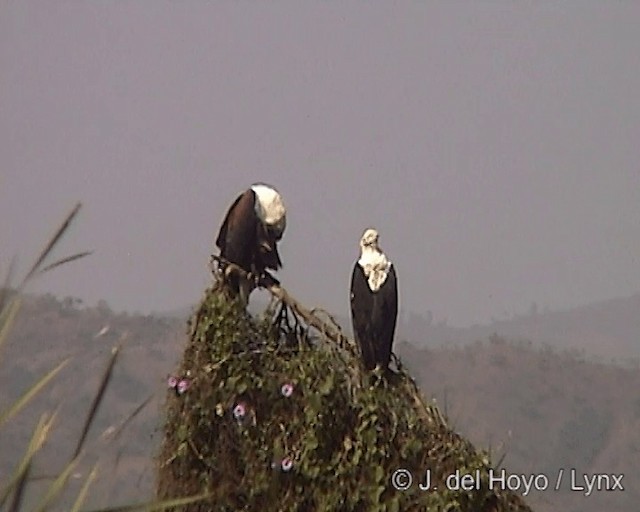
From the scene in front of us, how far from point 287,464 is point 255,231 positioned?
60 centimetres

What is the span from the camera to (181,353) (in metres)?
2.78

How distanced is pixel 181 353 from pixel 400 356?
0.45 metres

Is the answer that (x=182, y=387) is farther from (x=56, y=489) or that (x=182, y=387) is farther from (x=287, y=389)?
(x=56, y=489)

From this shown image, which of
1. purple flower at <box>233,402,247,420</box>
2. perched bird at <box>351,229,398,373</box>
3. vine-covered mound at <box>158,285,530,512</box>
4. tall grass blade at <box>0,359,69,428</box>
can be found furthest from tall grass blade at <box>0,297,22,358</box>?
perched bird at <box>351,229,398,373</box>

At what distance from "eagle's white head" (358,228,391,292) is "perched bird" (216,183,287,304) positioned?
0.20 meters

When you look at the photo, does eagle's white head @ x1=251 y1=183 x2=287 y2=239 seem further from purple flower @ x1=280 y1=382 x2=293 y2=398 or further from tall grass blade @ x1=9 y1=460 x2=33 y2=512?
tall grass blade @ x1=9 y1=460 x2=33 y2=512

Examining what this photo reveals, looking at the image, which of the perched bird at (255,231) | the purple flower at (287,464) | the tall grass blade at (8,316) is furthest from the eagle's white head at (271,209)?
the tall grass blade at (8,316)

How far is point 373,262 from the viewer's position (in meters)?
2.83

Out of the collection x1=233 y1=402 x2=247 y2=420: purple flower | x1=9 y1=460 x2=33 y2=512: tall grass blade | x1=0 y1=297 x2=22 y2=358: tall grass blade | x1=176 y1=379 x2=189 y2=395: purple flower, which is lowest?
x1=233 y1=402 x2=247 y2=420: purple flower

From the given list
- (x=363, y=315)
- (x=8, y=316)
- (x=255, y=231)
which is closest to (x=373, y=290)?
(x=363, y=315)

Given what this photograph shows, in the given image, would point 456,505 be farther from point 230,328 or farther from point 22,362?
point 22,362

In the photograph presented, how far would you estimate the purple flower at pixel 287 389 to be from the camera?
8.49ft

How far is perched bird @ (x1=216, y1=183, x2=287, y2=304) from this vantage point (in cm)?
288

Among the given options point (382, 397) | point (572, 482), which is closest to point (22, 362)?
point (572, 482)
